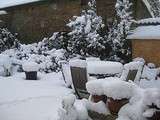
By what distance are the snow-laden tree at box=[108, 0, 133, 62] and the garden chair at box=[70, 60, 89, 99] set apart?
5104 millimetres

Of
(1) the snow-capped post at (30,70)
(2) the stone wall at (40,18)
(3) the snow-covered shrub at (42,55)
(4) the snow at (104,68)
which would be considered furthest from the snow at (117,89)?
(2) the stone wall at (40,18)

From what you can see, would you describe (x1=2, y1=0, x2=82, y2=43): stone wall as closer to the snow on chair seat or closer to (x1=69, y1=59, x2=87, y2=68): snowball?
the snow on chair seat

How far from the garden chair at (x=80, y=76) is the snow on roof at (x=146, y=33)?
4160 mm

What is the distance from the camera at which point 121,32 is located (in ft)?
43.2

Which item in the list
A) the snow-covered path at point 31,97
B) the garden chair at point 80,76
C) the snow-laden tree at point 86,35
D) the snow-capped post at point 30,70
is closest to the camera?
the snow-covered path at point 31,97

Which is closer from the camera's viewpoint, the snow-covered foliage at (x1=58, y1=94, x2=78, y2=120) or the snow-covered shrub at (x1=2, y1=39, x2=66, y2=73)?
the snow-covered foliage at (x1=58, y1=94, x2=78, y2=120)

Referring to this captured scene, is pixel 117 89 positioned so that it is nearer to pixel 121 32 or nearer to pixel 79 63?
pixel 79 63

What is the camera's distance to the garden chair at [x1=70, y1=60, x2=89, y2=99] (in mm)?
8023

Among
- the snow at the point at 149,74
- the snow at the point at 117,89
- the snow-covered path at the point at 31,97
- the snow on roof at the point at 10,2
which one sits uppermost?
the snow on roof at the point at 10,2

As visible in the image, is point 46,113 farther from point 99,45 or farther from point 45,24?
point 45,24

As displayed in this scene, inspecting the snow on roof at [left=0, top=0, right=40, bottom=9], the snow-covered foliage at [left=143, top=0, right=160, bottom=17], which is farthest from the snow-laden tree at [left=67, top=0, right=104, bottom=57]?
the snow on roof at [left=0, top=0, right=40, bottom=9]

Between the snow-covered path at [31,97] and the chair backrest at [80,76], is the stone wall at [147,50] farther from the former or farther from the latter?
the chair backrest at [80,76]

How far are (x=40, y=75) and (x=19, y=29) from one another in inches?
241

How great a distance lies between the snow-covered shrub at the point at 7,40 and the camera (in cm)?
1648
